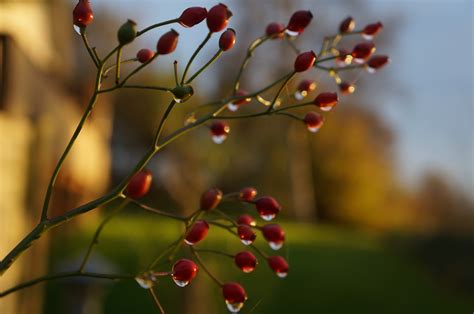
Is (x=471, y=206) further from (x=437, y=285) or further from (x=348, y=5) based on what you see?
(x=437, y=285)

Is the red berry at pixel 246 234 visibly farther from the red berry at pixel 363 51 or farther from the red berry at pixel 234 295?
the red berry at pixel 363 51

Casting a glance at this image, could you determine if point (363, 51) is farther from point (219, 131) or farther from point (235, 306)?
point (235, 306)

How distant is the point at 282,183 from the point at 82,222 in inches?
211

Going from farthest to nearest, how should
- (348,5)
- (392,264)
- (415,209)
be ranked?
(415,209)
(348,5)
(392,264)

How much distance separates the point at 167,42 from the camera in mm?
541

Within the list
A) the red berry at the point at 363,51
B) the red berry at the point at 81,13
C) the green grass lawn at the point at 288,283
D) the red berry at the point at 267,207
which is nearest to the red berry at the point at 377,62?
the red berry at the point at 363,51

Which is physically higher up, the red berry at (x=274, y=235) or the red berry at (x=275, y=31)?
the red berry at (x=275, y=31)

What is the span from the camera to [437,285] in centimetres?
801

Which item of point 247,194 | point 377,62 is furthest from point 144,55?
point 377,62

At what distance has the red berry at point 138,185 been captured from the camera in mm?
526

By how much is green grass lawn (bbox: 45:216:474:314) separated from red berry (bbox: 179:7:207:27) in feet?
11.2

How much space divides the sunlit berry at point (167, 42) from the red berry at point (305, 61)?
13cm

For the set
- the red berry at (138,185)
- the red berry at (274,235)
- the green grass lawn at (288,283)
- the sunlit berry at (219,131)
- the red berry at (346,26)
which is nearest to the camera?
the red berry at (138,185)

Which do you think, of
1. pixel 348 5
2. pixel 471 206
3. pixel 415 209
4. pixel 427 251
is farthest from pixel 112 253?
pixel 415 209
